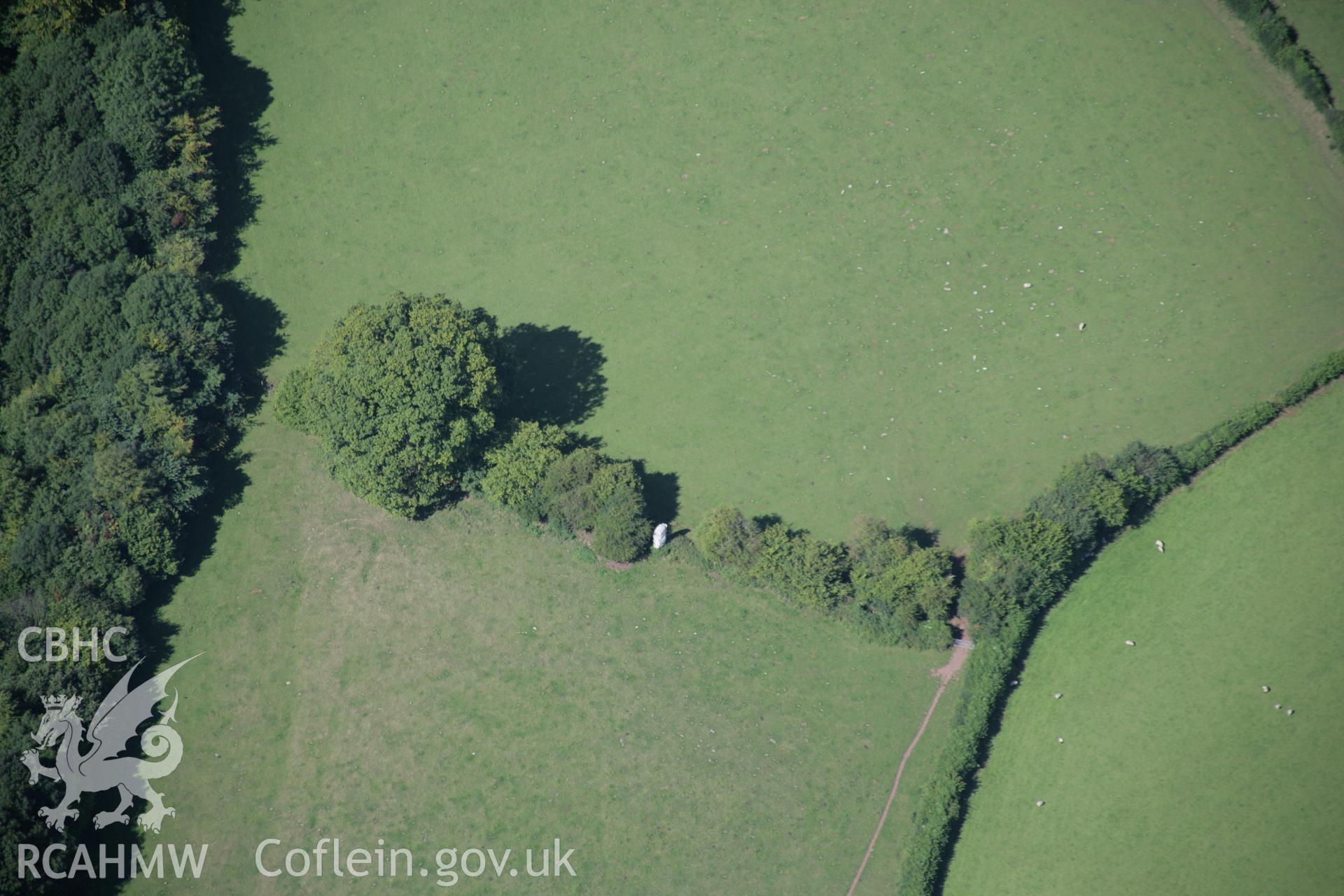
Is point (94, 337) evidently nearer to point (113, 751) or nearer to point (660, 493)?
point (113, 751)

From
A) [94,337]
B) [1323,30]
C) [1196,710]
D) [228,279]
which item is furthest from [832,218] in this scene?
[94,337]

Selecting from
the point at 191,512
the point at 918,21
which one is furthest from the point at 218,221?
the point at 918,21

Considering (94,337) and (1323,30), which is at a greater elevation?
(1323,30)

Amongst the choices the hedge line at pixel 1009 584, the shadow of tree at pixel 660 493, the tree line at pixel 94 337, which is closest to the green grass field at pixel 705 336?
the shadow of tree at pixel 660 493

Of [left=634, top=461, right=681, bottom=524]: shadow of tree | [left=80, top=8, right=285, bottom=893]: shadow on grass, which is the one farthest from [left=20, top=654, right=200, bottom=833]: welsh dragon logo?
[left=634, top=461, right=681, bottom=524]: shadow of tree

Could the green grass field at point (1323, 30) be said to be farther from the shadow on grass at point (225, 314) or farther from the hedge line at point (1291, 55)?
the shadow on grass at point (225, 314)

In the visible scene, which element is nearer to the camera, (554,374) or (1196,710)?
(1196,710)

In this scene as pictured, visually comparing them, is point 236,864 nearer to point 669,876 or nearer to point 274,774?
point 274,774

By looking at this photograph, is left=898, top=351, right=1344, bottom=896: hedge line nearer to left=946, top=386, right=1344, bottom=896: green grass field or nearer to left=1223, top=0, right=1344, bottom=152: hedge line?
left=946, top=386, right=1344, bottom=896: green grass field
